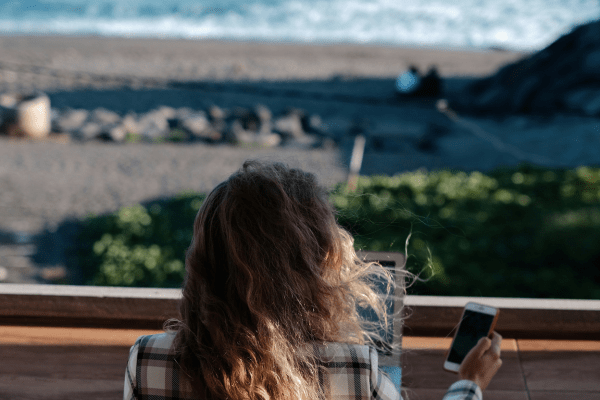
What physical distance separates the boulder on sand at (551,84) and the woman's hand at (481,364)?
8774 mm

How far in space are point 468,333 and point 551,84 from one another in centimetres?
1008

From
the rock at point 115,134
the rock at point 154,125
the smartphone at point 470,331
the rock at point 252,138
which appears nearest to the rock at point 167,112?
the rock at point 154,125

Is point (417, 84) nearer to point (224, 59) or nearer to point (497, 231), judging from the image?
point (224, 59)

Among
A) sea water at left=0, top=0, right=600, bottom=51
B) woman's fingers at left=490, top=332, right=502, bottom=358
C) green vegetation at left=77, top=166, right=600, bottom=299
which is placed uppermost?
sea water at left=0, top=0, right=600, bottom=51

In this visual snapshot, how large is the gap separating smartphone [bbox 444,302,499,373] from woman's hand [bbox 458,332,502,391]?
0.09m

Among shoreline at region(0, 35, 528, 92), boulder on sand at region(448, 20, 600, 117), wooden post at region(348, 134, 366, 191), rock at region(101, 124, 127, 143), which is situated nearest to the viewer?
wooden post at region(348, 134, 366, 191)

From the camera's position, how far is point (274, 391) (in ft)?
2.80

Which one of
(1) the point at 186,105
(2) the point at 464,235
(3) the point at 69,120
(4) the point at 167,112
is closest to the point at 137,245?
(2) the point at 464,235

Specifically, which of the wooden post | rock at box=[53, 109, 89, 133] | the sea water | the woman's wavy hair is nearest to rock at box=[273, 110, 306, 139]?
the wooden post

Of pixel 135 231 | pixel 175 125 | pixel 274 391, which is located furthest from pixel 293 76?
pixel 274 391

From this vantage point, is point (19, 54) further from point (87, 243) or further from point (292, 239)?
point (292, 239)

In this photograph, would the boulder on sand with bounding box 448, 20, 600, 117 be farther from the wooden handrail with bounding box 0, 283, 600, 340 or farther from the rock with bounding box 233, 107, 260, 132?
the wooden handrail with bounding box 0, 283, 600, 340

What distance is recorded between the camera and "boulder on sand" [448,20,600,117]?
371 inches

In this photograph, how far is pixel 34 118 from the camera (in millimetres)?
7738
